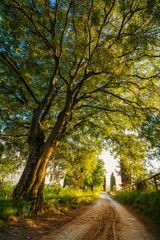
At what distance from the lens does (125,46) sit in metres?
5.39

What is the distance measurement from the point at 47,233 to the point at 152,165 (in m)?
6.38

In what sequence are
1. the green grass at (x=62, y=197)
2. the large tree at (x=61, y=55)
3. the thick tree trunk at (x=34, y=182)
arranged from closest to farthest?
the thick tree trunk at (x=34, y=182), the large tree at (x=61, y=55), the green grass at (x=62, y=197)

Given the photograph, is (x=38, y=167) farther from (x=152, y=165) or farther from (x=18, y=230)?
(x=152, y=165)

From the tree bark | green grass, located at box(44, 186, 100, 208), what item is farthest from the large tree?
green grass, located at box(44, 186, 100, 208)

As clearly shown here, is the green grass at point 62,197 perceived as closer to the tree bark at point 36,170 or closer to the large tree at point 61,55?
the tree bark at point 36,170

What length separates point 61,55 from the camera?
6.65 metres

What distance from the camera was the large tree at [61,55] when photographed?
5.23 m

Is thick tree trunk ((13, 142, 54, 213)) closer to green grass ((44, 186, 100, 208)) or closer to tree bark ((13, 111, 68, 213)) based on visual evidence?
tree bark ((13, 111, 68, 213))

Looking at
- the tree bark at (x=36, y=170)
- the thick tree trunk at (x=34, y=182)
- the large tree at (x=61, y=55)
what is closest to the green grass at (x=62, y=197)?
the thick tree trunk at (x=34, y=182)

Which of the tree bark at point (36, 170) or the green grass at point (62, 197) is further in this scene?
the green grass at point (62, 197)

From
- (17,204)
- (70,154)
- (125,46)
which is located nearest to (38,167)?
(17,204)

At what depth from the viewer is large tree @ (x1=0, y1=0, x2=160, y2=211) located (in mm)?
5234

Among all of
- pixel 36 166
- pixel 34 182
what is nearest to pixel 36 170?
pixel 36 166

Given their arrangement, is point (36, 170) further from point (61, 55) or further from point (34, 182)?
point (61, 55)
